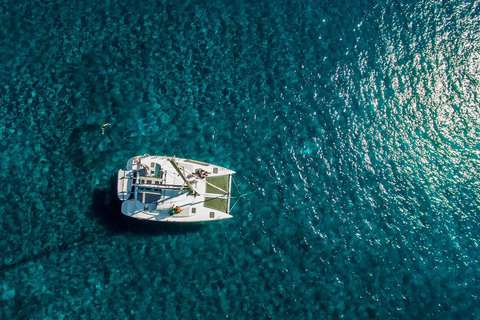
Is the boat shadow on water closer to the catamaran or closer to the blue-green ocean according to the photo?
the blue-green ocean

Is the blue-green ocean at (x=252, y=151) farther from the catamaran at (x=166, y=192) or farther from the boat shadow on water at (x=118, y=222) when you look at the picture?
the catamaran at (x=166, y=192)

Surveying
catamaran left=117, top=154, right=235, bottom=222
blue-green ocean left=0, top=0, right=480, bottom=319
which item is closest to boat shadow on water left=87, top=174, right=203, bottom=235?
blue-green ocean left=0, top=0, right=480, bottom=319

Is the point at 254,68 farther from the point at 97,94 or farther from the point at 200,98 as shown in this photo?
the point at 97,94

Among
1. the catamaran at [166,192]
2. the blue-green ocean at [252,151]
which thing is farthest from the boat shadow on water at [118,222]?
the catamaran at [166,192]

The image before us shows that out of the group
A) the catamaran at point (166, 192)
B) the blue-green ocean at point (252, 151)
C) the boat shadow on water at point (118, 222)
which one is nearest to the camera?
the catamaran at point (166, 192)

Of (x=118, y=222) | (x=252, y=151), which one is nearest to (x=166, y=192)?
(x=118, y=222)

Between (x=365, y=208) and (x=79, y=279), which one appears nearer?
(x=79, y=279)

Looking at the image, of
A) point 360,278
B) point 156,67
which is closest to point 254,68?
point 156,67
